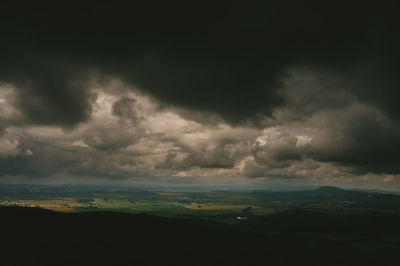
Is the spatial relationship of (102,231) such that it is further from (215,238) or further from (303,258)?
(303,258)

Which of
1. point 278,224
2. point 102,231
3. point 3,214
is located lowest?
point 278,224

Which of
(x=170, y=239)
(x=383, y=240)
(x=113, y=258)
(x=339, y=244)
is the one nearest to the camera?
(x=113, y=258)

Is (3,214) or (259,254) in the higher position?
(3,214)

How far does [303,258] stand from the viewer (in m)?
104

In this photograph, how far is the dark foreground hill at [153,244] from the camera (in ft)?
302

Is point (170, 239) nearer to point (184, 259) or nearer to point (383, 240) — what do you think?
point (184, 259)

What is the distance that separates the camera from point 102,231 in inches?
4870

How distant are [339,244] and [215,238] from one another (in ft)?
204

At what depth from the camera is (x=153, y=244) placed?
112 meters

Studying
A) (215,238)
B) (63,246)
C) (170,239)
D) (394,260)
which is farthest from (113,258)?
(394,260)

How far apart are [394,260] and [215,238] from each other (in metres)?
74.4

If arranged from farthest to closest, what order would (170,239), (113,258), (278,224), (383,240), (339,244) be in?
(278,224), (383,240), (339,244), (170,239), (113,258)

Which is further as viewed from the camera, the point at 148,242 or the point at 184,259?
the point at 148,242

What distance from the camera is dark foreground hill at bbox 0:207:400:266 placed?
92.2 meters
